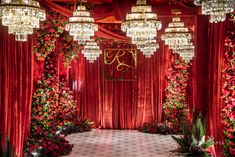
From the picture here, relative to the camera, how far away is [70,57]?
1023cm

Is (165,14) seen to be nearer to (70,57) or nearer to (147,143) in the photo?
(70,57)

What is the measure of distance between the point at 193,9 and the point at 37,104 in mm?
3826

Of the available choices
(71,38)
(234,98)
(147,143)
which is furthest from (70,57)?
(234,98)

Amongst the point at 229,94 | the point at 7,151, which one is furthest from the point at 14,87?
the point at 229,94

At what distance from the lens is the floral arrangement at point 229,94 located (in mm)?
6556

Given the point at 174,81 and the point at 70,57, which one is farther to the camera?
the point at 174,81

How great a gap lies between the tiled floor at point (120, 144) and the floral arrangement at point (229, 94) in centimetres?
277

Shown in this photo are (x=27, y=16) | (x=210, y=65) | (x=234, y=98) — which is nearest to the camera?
(x=27, y=16)

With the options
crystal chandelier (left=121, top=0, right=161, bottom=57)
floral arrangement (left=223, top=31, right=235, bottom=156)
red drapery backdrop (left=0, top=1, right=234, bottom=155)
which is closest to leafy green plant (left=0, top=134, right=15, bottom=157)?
red drapery backdrop (left=0, top=1, right=234, bottom=155)

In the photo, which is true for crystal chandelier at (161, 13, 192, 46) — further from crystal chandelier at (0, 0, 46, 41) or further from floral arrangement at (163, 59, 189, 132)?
floral arrangement at (163, 59, 189, 132)

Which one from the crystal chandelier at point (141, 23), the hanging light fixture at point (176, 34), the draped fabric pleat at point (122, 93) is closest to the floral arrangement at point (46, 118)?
the hanging light fixture at point (176, 34)

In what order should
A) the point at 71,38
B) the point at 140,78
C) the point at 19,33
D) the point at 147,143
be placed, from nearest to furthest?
the point at 19,33, the point at 71,38, the point at 147,143, the point at 140,78

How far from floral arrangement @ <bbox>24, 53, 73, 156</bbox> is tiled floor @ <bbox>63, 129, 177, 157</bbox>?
599mm

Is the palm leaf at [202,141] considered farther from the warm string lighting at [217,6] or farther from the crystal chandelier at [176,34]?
the warm string lighting at [217,6]
